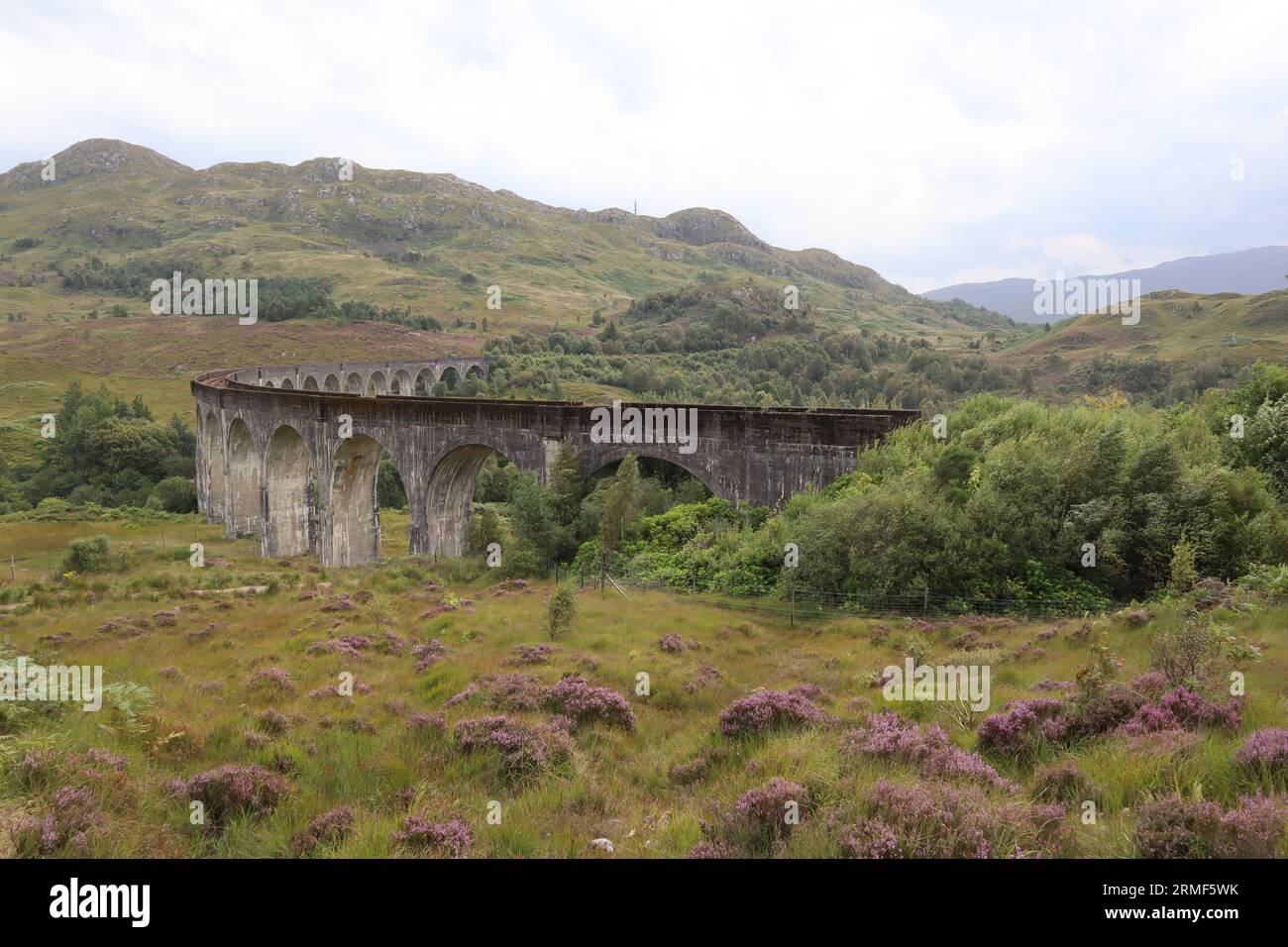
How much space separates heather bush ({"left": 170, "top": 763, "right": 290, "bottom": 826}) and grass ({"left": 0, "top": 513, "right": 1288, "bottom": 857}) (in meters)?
0.15

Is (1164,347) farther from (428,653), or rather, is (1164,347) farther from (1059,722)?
(428,653)

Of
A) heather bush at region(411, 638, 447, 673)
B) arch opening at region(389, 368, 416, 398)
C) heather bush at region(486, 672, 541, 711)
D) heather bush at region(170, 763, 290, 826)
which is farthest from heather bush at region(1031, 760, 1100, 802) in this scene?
arch opening at region(389, 368, 416, 398)

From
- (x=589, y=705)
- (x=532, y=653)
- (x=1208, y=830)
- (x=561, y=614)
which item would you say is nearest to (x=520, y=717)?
(x=589, y=705)

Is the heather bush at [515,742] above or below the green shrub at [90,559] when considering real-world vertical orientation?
above

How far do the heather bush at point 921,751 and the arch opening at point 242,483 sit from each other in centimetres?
4544

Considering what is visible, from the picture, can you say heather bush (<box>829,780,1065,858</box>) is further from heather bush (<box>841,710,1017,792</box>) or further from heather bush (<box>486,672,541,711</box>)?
heather bush (<box>486,672,541,711</box>)

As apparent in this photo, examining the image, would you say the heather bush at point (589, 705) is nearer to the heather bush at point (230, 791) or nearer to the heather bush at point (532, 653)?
the heather bush at point (532, 653)

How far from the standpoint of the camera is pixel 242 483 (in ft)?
150

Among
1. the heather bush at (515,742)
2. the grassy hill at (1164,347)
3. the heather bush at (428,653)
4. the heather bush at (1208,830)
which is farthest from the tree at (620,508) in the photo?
the grassy hill at (1164,347)

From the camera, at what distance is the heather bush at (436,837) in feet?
17.7

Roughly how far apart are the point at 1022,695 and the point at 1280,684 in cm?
271

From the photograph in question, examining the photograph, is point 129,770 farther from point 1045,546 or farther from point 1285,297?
point 1285,297

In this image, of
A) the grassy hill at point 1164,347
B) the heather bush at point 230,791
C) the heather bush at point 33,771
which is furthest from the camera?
the grassy hill at point 1164,347

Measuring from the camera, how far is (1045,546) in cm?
1642
